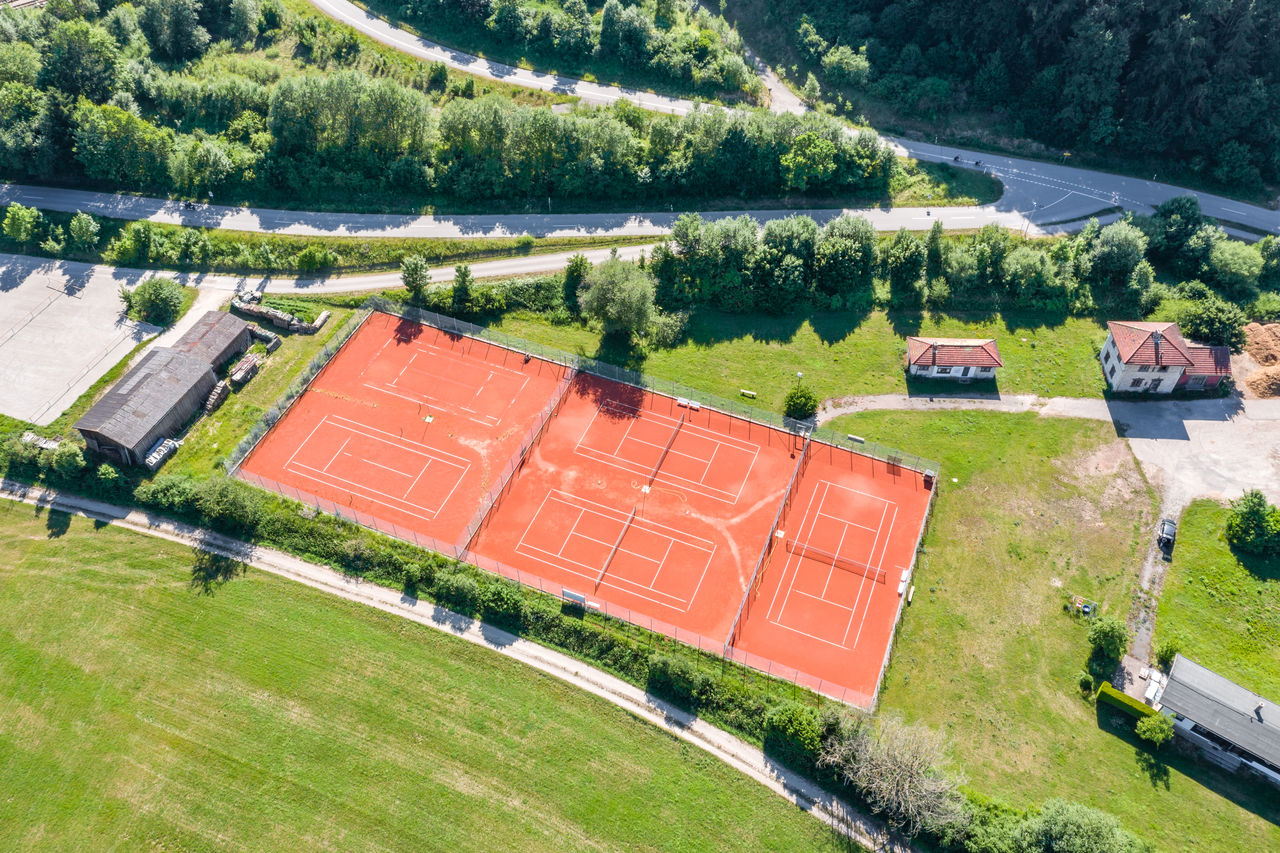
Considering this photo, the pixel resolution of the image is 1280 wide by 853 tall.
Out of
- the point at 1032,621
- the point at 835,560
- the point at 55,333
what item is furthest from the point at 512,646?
the point at 55,333

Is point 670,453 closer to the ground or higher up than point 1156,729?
higher up

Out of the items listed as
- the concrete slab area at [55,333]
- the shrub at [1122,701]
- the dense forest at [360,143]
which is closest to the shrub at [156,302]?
the concrete slab area at [55,333]

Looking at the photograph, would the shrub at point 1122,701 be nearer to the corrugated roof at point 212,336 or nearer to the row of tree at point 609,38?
the corrugated roof at point 212,336

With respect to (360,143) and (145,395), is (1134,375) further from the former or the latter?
(145,395)

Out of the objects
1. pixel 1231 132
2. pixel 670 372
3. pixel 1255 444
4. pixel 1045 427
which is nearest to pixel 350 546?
pixel 670 372

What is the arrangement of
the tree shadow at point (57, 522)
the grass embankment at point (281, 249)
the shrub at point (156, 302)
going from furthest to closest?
the grass embankment at point (281, 249) → the shrub at point (156, 302) → the tree shadow at point (57, 522)

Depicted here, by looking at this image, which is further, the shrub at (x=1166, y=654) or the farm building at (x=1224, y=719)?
the shrub at (x=1166, y=654)
